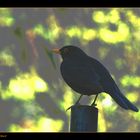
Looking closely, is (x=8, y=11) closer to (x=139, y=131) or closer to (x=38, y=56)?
(x=38, y=56)

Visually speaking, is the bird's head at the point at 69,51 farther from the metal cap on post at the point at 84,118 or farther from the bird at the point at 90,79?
the metal cap on post at the point at 84,118

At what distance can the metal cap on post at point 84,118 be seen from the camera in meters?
3.39

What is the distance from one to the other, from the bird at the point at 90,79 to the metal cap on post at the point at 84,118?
23 centimetres

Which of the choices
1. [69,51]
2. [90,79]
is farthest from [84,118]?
[69,51]

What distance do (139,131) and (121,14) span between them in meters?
0.86

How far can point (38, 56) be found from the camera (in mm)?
3781

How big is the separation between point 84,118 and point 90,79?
412 mm

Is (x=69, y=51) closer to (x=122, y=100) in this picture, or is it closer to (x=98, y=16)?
(x=98, y=16)

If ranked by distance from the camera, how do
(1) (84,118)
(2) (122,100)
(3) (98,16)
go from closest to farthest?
(1) (84,118), (2) (122,100), (3) (98,16)

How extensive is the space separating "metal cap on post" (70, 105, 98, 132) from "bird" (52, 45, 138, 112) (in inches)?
→ 9.2

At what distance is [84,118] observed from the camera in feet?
11.1

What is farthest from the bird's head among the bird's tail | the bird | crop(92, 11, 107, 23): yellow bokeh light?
the bird's tail
